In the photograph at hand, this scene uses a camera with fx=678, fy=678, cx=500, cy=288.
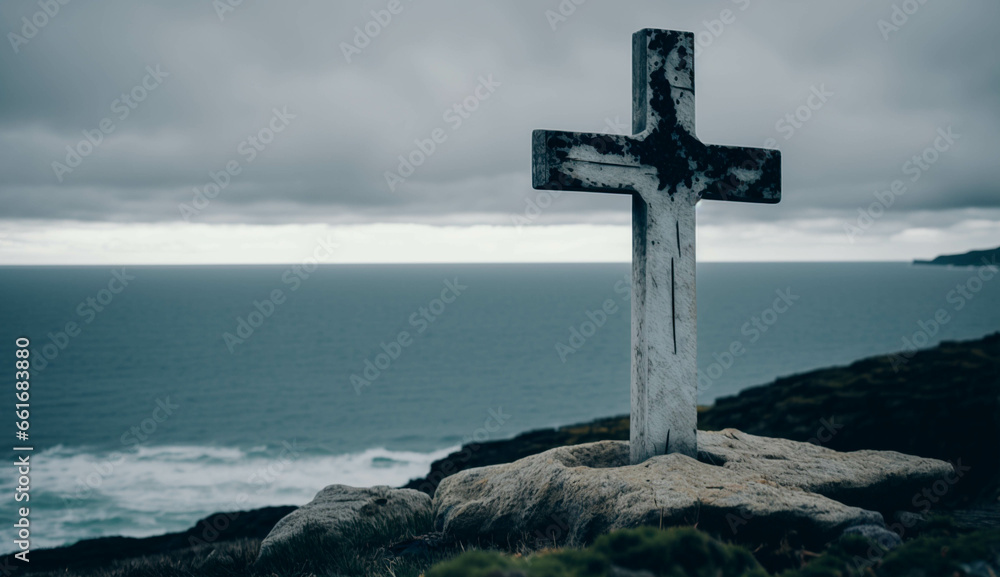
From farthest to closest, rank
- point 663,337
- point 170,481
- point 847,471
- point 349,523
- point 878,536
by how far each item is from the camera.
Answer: point 170,481 < point 349,523 < point 663,337 < point 847,471 < point 878,536

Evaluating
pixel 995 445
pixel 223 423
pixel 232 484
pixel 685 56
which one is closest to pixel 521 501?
pixel 685 56

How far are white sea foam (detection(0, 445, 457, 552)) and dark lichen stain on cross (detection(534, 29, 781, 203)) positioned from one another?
3346 cm

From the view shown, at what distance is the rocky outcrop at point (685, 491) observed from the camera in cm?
481

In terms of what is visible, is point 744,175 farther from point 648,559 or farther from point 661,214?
point 648,559

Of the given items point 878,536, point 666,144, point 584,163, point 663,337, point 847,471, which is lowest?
point 878,536

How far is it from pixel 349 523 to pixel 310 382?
230 ft

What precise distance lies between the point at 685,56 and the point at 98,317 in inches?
5734

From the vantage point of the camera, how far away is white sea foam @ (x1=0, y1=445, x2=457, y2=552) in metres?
34.8

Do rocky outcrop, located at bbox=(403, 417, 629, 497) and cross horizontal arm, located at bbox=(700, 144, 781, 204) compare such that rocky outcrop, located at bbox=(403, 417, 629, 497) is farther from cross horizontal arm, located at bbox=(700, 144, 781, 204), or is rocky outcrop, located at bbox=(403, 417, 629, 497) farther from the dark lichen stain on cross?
the dark lichen stain on cross

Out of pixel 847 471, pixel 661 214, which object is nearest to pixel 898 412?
pixel 847 471

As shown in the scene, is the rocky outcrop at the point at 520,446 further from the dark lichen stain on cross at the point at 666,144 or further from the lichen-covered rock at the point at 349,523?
the dark lichen stain on cross at the point at 666,144

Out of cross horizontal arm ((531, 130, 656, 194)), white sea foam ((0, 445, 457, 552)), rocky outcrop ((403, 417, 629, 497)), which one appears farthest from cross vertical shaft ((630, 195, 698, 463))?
white sea foam ((0, 445, 457, 552))

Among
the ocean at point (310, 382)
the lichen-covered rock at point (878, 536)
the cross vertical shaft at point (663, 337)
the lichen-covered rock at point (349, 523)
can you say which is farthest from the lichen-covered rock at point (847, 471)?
the ocean at point (310, 382)

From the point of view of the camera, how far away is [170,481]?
4219 centimetres
